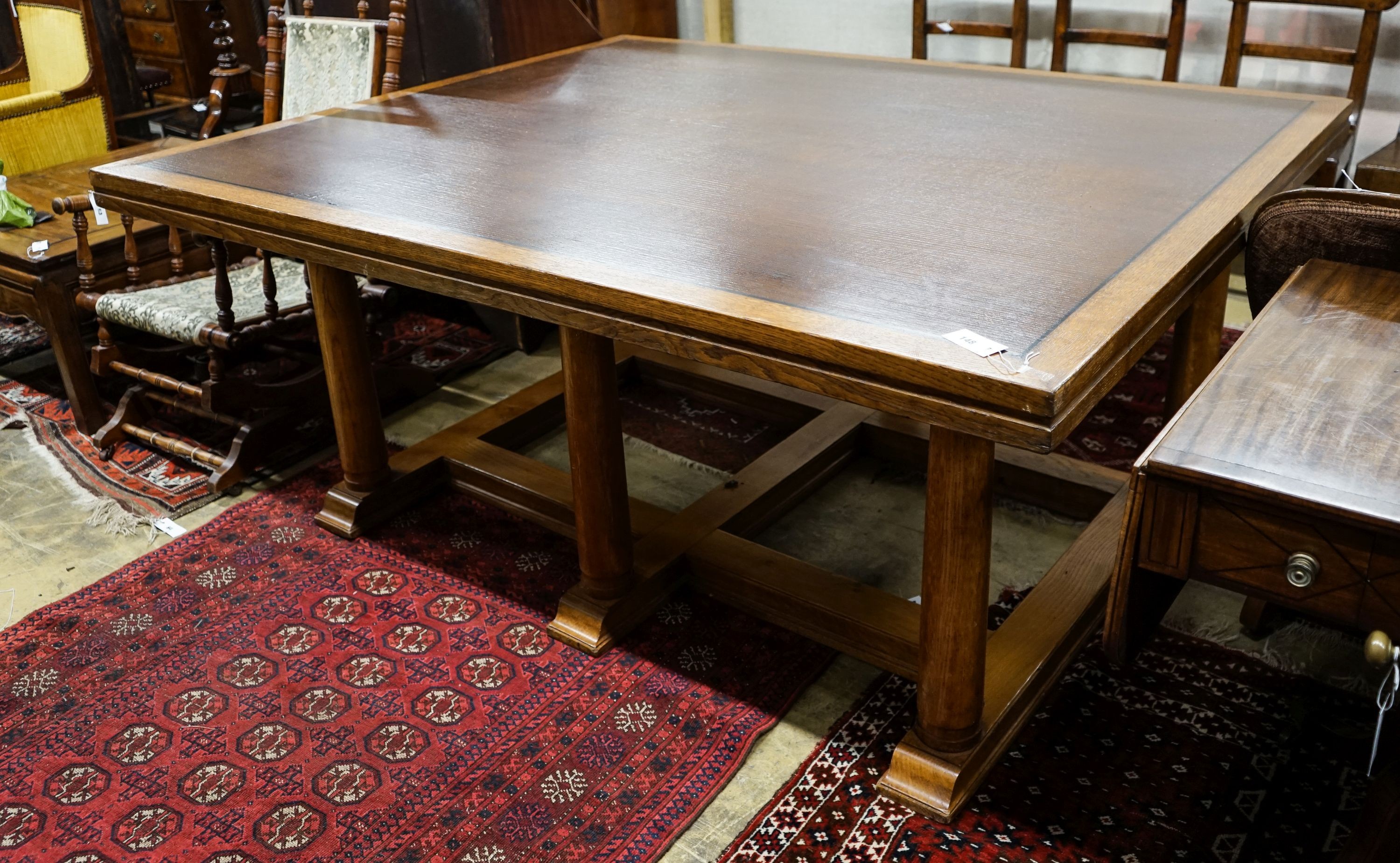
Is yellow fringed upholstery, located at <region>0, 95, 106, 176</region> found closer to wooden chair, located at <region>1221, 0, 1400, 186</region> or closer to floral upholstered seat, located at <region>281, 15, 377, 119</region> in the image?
floral upholstered seat, located at <region>281, 15, 377, 119</region>

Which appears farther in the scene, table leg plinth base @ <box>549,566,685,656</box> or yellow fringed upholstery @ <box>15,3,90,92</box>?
yellow fringed upholstery @ <box>15,3,90,92</box>

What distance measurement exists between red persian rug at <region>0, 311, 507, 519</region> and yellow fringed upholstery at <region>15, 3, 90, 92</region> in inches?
56.9

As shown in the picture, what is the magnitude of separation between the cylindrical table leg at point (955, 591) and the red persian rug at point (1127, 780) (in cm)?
14

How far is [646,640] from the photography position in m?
2.47

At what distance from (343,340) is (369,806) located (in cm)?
111

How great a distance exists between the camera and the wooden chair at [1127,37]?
371 cm

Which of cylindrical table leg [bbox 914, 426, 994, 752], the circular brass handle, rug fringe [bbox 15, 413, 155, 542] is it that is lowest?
rug fringe [bbox 15, 413, 155, 542]

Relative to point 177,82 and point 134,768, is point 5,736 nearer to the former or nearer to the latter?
point 134,768

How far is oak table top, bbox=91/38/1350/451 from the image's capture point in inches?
63.3

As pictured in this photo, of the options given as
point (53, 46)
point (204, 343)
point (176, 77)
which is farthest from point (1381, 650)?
point (176, 77)

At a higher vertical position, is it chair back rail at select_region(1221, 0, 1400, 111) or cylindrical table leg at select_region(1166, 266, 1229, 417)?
chair back rail at select_region(1221, 0, 1400, 111)

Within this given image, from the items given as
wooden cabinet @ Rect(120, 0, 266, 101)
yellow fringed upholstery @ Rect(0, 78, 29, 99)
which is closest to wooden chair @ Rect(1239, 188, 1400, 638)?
yellow fringed upholstery @ Rect(0, 78, 29, 99)

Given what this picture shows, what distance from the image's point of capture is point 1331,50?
345 cm

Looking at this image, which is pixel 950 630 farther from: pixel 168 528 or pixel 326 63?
pixel 326 63
